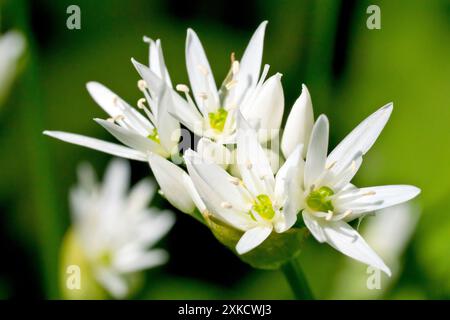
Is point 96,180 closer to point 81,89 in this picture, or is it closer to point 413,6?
point 81,89

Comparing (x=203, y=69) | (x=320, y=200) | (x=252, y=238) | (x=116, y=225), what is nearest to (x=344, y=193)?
(x=320, y=200)

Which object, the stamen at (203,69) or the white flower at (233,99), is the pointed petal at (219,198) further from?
the stamen at (203,69)

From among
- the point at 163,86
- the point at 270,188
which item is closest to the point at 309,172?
the point at 270,188

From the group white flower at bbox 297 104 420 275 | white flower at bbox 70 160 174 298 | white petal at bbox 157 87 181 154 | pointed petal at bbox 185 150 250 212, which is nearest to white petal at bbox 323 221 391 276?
white flower at bbox 297 104 420 275

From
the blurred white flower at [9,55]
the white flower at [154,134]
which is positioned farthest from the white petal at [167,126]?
the blurred white flower at [9,55]

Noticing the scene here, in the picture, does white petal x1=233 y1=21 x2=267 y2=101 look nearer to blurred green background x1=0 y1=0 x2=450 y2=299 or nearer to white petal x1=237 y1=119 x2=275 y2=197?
white petal x1=237 y1=119 x2=275 y2=197
